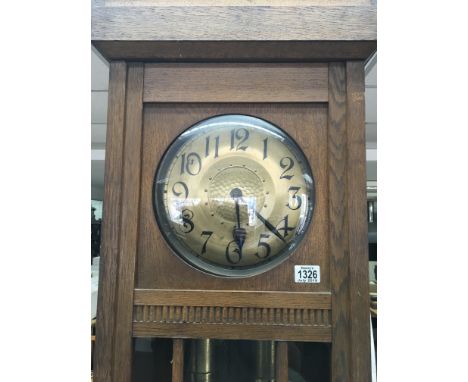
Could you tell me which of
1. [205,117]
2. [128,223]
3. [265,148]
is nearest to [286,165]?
[265,148]

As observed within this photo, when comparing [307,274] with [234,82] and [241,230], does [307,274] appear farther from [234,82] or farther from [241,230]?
[234,82]

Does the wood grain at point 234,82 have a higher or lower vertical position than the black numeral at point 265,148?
higher

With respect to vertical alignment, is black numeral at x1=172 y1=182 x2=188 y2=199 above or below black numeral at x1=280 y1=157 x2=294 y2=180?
below

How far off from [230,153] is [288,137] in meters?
0.09

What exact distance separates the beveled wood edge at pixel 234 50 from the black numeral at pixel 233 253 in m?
0.28

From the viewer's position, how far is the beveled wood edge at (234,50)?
20.1 inches

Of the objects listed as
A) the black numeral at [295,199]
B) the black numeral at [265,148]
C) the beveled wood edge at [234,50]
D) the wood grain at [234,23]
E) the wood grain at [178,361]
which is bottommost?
the wood grain at [178,361]

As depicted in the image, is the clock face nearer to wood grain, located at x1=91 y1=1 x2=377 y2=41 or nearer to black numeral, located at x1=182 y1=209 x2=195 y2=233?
black numeral, located at x1=182 y1=209 x2=195 y2=233

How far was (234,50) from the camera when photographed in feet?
1.72

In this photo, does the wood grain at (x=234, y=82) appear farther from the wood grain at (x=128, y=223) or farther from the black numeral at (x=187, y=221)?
the black numeral at (x=187, y=221)

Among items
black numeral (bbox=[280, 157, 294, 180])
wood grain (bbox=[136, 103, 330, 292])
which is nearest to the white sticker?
wood grain (bbox=[136, 103, 330, 292])

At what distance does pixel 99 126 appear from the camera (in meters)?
2.10

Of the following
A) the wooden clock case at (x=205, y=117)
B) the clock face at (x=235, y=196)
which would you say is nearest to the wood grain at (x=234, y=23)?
the wooden clock case at (x=205, y=117)

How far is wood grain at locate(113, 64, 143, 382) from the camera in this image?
0.52 meters
